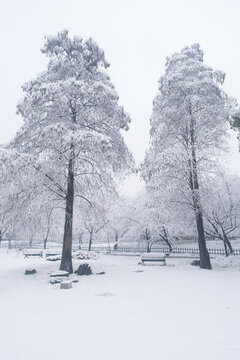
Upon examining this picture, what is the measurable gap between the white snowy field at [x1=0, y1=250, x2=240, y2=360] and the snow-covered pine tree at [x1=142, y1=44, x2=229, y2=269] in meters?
5.89

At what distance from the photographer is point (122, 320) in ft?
19.6

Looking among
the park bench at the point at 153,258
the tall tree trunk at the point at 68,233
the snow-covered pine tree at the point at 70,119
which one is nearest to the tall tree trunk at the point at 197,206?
the park bench at the point at 153,258

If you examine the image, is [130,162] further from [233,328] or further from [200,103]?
[233,328]

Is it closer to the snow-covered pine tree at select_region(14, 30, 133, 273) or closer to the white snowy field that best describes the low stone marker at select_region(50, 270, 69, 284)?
the white snowy field

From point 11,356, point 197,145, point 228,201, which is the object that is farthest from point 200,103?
point 11,356

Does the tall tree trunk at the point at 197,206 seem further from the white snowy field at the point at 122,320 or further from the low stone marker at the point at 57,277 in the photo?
the low stone marker at the point at 57,277

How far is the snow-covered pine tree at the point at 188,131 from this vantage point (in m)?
14.0

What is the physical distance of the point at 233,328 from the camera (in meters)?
5.36

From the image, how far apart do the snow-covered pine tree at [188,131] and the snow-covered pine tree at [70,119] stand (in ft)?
8.62

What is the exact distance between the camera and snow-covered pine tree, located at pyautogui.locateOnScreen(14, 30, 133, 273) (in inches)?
464

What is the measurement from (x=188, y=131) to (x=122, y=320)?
12.3 m

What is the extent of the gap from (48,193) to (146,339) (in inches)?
388

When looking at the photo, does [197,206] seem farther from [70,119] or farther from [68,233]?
[70,119]

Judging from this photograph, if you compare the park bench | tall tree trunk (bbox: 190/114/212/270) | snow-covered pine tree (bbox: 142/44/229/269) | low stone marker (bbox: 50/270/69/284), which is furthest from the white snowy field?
snow-covered pine tree (bbox: 142/44/229/269)
